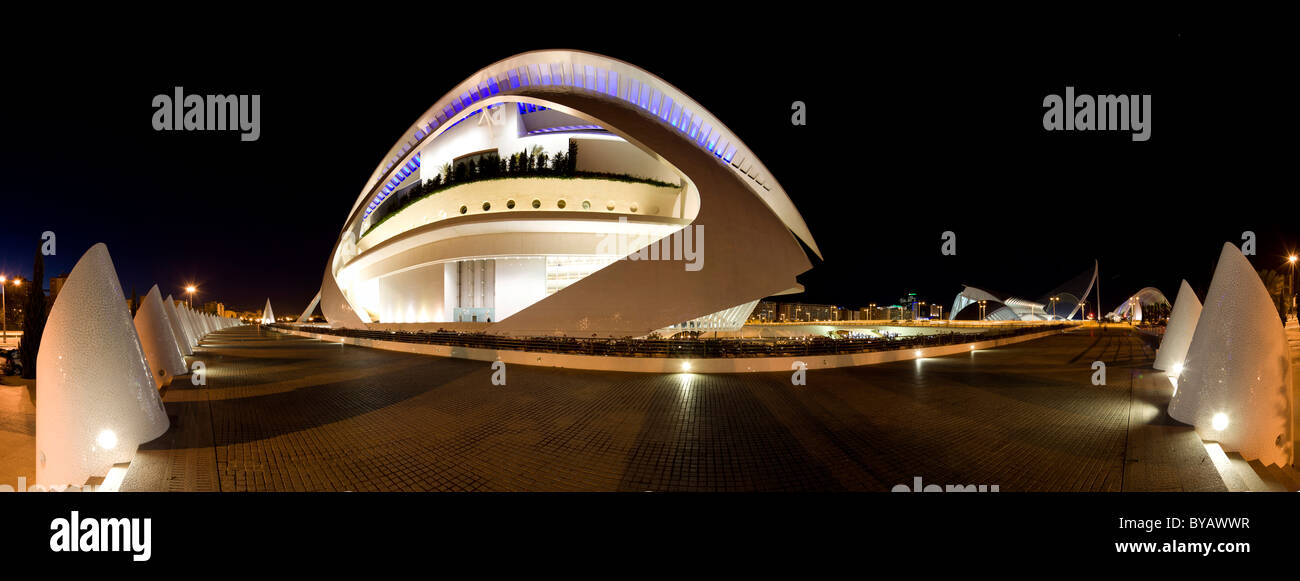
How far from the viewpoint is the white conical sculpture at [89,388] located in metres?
4.22

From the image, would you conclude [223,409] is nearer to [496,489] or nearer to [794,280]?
[496,489]

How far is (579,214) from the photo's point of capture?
1889 cm

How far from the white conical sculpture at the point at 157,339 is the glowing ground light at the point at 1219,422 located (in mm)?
18254

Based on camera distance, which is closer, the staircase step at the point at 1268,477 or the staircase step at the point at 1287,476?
the staircase step at the point at 1268,477

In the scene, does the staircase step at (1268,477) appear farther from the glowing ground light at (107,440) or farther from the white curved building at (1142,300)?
the white curved building at (1142,300)

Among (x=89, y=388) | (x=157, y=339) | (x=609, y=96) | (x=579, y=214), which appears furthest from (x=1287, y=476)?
(x=609, y=96)

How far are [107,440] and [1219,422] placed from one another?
1214cm

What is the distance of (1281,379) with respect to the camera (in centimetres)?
538

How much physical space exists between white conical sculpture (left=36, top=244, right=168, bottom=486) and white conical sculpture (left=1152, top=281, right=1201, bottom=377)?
18.6 meters

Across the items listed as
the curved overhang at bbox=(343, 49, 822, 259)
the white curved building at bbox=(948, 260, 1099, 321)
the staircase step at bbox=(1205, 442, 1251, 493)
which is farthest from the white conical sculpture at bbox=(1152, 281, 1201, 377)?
the white curved building at bbox=(948, 260, 1099, 321)

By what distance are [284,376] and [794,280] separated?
1466cm

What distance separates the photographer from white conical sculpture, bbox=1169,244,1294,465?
5.24 meters

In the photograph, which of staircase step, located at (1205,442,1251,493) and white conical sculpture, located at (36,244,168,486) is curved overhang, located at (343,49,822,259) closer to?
white conical sculpture, located at (36,244,168,486)

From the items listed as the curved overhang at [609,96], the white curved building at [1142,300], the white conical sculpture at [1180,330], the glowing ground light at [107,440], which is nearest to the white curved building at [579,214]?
the curved overhang at [609,96]
